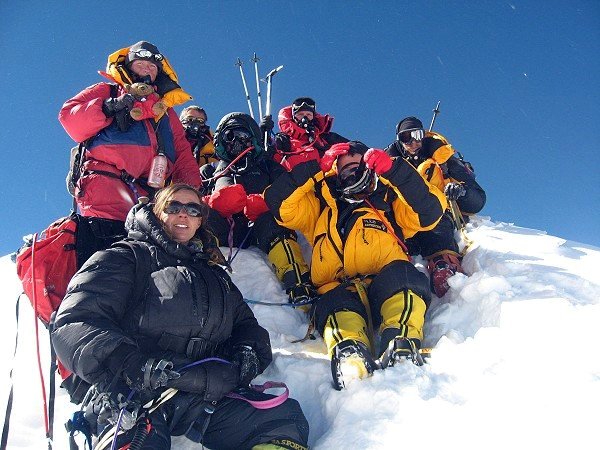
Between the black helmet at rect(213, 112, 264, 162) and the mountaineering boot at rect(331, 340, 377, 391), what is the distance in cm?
331

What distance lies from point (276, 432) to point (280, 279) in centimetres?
226

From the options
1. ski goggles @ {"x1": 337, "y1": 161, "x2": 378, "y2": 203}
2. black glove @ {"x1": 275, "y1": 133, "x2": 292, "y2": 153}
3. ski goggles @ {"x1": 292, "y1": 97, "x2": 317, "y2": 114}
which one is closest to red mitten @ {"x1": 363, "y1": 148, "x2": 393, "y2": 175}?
ski goggles @ {"x1": 337, "y1": 161, "x2": 378, "y2": 203}

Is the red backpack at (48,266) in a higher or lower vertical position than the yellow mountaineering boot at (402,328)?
lower

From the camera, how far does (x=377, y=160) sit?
3.78 m

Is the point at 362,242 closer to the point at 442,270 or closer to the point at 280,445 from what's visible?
the point at 442,270

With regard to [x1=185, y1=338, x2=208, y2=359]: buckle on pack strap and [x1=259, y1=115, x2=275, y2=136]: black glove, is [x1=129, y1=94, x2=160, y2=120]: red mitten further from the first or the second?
[x1=259, y1=115, x2=275, y2=136]: black glove

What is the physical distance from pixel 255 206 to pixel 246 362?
2.59 metres

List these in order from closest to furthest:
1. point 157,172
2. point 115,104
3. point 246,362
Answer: point 246,362 < point 115,104 < point 157,172

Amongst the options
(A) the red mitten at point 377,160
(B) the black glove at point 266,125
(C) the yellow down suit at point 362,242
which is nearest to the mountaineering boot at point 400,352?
(C) the yellow down suit at point 362,242

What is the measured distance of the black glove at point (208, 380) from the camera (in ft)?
8.25

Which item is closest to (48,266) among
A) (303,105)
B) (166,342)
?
(166,342)

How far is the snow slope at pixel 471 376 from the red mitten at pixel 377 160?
120 cm

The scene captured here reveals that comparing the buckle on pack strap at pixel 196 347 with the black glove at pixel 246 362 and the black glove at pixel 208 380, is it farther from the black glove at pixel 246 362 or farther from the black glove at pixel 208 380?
the black glove at pixel 246 362

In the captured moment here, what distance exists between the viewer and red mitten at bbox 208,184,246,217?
16.8ft
